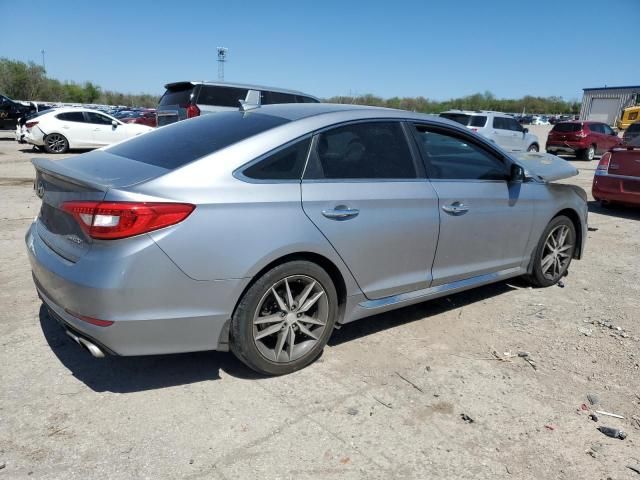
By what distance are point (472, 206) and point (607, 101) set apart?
51.8m

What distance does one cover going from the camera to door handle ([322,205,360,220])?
3169 mm

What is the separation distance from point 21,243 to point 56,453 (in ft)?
13.1

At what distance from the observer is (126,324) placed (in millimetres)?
2639

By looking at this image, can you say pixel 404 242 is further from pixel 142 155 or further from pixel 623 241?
pixel 623 241

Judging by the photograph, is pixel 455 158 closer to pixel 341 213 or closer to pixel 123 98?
pixel 341 213

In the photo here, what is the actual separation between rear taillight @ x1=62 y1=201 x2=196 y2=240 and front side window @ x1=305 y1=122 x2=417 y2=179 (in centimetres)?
90

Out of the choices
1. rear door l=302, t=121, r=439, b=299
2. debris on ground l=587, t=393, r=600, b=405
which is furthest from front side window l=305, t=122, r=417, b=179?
debris on ground l=587, t=393, r=600, b=405

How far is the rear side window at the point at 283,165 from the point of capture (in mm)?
2988

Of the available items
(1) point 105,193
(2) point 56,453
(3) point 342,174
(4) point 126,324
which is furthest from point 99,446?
(3) point 342,174

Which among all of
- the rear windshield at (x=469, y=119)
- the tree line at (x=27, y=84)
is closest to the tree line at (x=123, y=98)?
the tree line at (x=27, y=84)

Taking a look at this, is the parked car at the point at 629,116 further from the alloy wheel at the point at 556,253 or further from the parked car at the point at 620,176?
the alloy wheel at the point at 556,253

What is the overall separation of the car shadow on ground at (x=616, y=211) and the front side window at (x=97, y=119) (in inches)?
580

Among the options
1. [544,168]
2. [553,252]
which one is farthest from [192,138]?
[553,252]

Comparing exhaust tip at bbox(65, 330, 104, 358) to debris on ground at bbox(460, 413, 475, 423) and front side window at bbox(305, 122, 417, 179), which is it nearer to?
front side window at bbox(305, 122, 417, 179)
